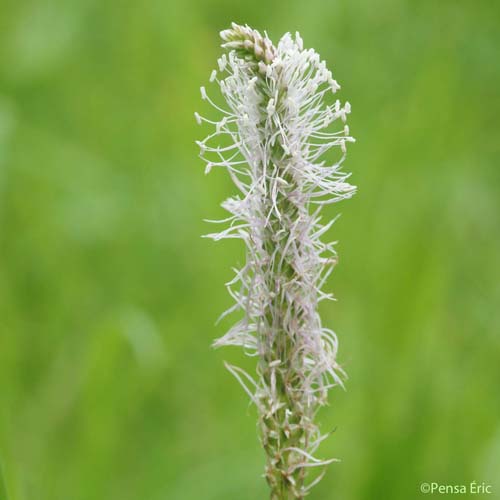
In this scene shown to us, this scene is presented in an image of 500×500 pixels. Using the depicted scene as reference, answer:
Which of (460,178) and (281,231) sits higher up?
(460,178)

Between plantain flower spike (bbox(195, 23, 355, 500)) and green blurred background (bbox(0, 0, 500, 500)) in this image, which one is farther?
green blurred background (bbox(0, 0, 500, 500))

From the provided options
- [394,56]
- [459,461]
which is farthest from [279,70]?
[394,56]

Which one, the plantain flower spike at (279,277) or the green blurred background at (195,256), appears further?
the green blurred background at (195,256)

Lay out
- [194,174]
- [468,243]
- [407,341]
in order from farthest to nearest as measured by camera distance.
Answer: [468,243] → [194,174] → [407,341]

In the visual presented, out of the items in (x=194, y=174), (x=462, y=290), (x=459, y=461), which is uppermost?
(x=194, y=174)

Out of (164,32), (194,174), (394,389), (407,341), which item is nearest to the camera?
(394,389)

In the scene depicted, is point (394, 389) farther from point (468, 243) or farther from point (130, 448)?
point (468, 243)

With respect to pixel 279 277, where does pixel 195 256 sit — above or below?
above

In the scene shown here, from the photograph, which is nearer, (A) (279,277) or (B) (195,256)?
(A) (279,277)
